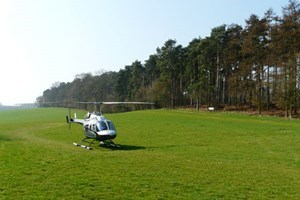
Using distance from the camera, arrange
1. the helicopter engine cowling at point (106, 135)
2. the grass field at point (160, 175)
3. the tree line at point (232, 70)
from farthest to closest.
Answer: the tree line at point (232, 70)
the helicopter engine cowling at point (106, 135)
the grass field at point (160, 175)

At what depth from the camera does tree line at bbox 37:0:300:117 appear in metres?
46.5

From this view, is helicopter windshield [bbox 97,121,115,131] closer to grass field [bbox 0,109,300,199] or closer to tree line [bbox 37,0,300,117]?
grass field [bbox 0,109,300,199]

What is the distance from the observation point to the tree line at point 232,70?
4647 cm

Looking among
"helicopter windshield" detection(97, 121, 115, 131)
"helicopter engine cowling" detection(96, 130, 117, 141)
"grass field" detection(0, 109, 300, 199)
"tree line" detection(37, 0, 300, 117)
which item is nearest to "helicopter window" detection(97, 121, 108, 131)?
"helicopter windshield" detection(97, 121, 115, 131)

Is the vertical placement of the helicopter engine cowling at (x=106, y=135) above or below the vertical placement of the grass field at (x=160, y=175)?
above

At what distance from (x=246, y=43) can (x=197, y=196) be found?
4868 cm

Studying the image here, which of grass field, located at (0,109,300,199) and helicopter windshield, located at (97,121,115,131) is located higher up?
helicopter windshield, located at (97,121,115,131)

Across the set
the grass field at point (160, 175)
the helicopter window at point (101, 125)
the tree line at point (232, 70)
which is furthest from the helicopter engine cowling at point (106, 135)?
the tree line at point (232, 70)

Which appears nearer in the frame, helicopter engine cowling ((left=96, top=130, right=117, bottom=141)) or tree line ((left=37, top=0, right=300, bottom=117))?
helicopter engine cowling ((left=96, top=130, right=117, bottom=141))

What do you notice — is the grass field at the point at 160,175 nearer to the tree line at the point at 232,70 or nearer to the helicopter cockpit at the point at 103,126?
the helicopter cockpit at the point at 103,126

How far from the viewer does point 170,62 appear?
284 ft

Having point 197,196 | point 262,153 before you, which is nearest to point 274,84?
point 262,153

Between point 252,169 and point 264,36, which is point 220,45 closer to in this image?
point 264,36

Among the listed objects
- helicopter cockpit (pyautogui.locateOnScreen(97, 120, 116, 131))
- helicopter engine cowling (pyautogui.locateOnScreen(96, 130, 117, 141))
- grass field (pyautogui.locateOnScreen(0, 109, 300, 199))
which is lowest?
grass field (pyautogui.locateOnScreen(0, 109, 300, 199))
